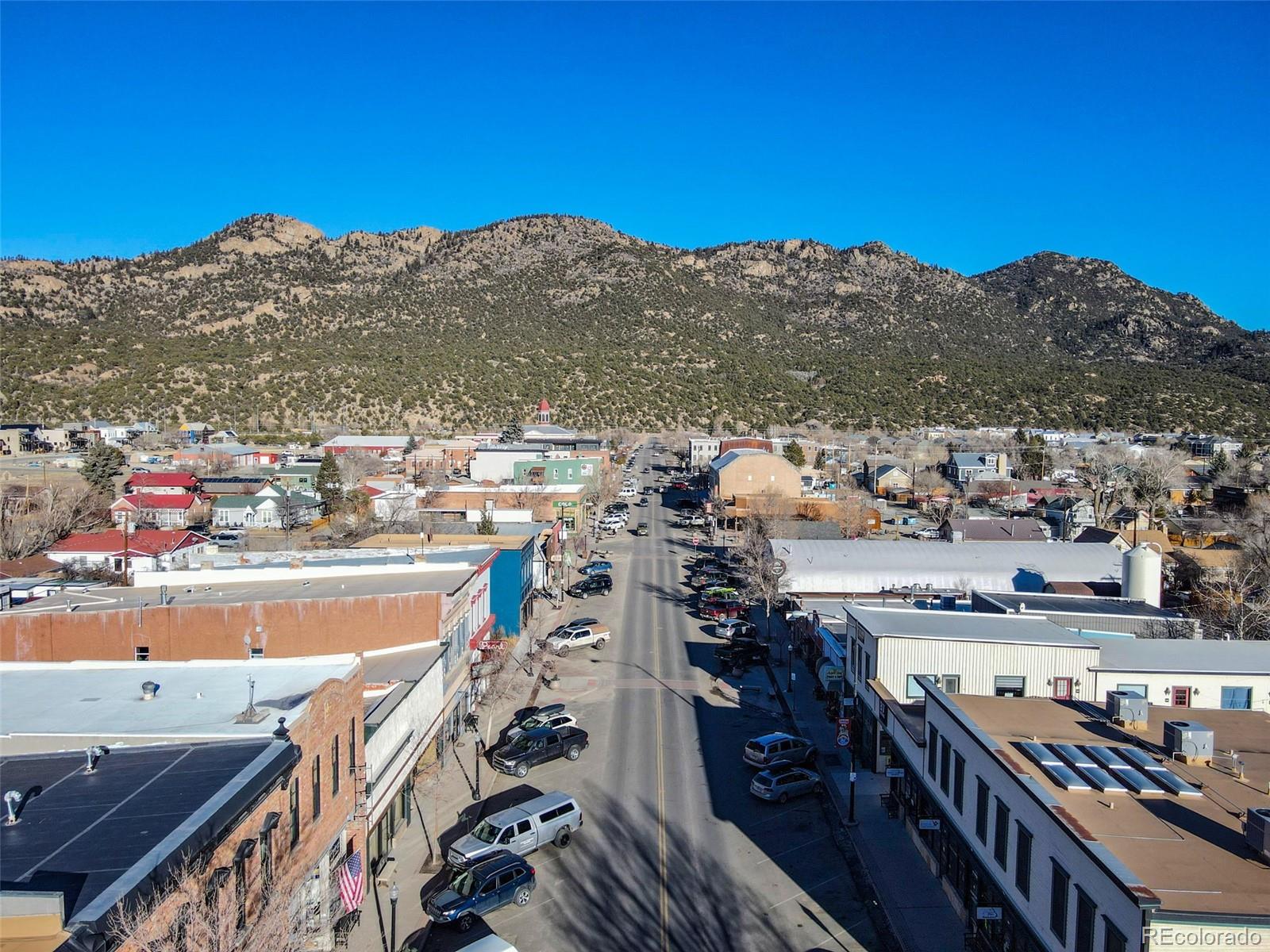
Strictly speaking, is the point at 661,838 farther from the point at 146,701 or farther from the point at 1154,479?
the point at 1154,479

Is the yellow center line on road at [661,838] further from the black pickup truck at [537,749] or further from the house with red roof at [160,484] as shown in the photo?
the house with red roof at [160,484]

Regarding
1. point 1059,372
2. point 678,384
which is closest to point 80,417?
point 678,384

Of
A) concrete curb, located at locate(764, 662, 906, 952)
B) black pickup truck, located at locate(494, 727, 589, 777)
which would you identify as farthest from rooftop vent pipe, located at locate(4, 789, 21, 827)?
black pickup truck, located at locate(494, 727, 589, 777)

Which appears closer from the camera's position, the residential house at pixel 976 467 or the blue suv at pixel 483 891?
the blue suv at pixel 483 891

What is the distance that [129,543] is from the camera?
4275 centimetres

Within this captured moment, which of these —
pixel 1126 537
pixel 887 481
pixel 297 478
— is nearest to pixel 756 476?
pixel 887 481

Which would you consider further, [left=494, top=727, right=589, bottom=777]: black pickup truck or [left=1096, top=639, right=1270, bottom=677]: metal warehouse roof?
[left=494, top=727, right=589, bottom=777]: black pickup truck

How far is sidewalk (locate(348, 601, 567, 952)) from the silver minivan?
0.86m

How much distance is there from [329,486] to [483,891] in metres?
51.8

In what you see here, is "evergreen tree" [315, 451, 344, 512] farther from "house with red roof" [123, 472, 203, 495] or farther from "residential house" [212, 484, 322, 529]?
"house with red roof" [123, 472, 203, 495]

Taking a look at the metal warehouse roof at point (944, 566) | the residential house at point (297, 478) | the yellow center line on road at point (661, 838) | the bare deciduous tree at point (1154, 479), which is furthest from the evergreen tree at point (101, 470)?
the bare deciduous tree at point (1154, 479)

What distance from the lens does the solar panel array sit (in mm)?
13266

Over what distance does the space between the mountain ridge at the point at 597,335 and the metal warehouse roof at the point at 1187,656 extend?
96.1m

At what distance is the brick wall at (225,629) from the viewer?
2314cm
